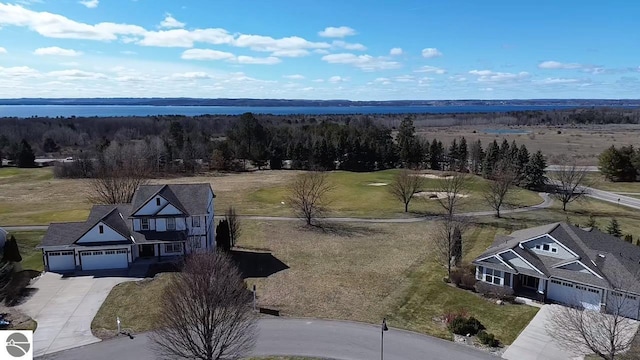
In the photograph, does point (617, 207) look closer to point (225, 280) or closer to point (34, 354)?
point (225, 280)

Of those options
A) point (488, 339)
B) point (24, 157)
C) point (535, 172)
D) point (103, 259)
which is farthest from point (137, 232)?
→ point (24, 157)

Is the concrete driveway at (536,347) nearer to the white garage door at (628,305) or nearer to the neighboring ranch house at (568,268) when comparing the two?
the neighboring ranch house at (568,268)

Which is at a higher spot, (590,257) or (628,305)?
(590,257)

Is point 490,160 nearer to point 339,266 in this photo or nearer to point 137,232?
point 339,266

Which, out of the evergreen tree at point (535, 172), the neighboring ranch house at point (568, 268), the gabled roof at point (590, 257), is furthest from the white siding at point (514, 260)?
the evergreen tree at point (535, 172)

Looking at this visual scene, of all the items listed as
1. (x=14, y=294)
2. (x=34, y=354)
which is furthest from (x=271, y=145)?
(x=34, y=354)

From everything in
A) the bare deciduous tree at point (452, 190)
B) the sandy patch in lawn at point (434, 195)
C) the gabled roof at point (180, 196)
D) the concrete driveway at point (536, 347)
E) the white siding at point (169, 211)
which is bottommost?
the concrete driveway at point (536, 347)
